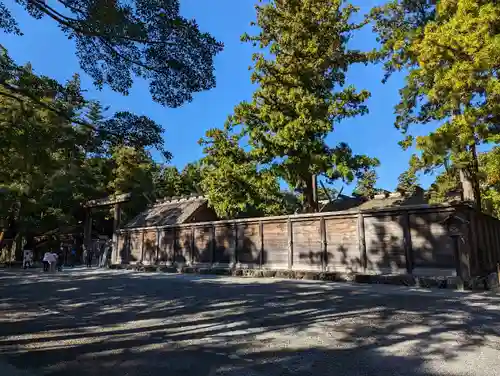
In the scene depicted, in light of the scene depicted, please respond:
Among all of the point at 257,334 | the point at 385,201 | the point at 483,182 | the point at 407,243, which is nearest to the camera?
the point at 257,334

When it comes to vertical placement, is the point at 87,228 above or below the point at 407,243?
above

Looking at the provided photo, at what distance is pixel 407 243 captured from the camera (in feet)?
39.2

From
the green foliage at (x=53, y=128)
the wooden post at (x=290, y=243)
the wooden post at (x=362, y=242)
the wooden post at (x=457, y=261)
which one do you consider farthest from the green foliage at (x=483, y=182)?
the green foliage at (x=53, y=128)

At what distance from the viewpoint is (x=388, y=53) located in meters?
19.0

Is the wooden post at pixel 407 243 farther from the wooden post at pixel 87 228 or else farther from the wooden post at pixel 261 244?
the wooden post at pixel 87 228

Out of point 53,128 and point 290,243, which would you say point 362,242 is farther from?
point 53,128

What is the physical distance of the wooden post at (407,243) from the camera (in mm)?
11836

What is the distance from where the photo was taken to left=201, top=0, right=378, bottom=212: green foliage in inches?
664

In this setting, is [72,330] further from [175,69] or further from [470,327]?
[470,327]

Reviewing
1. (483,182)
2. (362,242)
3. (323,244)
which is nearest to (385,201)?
(483,182)

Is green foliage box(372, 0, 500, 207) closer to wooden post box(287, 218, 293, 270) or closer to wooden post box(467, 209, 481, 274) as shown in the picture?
wooden post box(467, 209, 481, 274)

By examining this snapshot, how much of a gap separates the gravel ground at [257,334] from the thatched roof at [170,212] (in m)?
16.5

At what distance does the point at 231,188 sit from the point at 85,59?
1268cm

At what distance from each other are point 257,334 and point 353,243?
8483mm
